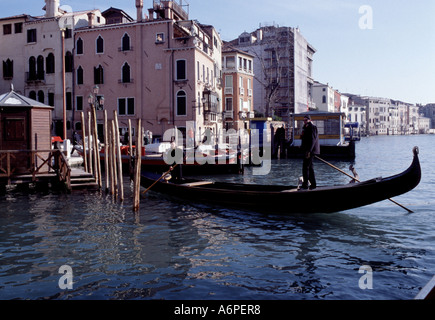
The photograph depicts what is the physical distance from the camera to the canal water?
19.4 feet

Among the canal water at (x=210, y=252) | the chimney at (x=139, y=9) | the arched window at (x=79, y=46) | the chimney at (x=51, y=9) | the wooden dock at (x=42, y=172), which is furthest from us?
the chimney at (x=51, y=9)

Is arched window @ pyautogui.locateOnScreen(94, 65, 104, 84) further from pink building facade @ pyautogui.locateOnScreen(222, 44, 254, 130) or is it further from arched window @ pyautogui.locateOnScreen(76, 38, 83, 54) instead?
pink building facade @ pyautogui.locateOnScreen(222, 44, 254, 130)

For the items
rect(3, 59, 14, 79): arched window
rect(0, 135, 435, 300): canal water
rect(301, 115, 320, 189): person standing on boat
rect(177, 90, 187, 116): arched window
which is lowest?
rect(0, 135, 435, 300): canal water

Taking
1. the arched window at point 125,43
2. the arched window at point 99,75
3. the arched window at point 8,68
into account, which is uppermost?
the arched window at point 125,43

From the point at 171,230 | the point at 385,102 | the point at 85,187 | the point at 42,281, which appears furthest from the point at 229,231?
the point at 385,102

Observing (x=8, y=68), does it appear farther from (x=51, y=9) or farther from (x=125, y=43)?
(x=125, y=43)

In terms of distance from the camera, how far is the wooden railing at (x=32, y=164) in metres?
14.1

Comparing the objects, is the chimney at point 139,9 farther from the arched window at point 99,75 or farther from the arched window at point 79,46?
the arched window at point 79,46

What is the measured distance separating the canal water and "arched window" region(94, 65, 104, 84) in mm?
21883

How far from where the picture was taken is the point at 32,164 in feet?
47.0

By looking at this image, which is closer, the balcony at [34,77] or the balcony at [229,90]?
the balcony at [34,77]

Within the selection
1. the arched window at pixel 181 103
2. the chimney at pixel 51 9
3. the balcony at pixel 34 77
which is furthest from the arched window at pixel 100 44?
the arched window at pixel 181 103

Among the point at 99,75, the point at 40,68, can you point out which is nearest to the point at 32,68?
the point at 40,68

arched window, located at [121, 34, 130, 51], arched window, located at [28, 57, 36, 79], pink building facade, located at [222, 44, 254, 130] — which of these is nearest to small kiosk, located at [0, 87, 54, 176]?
arched window, located at [121, 34, 130, 51]
